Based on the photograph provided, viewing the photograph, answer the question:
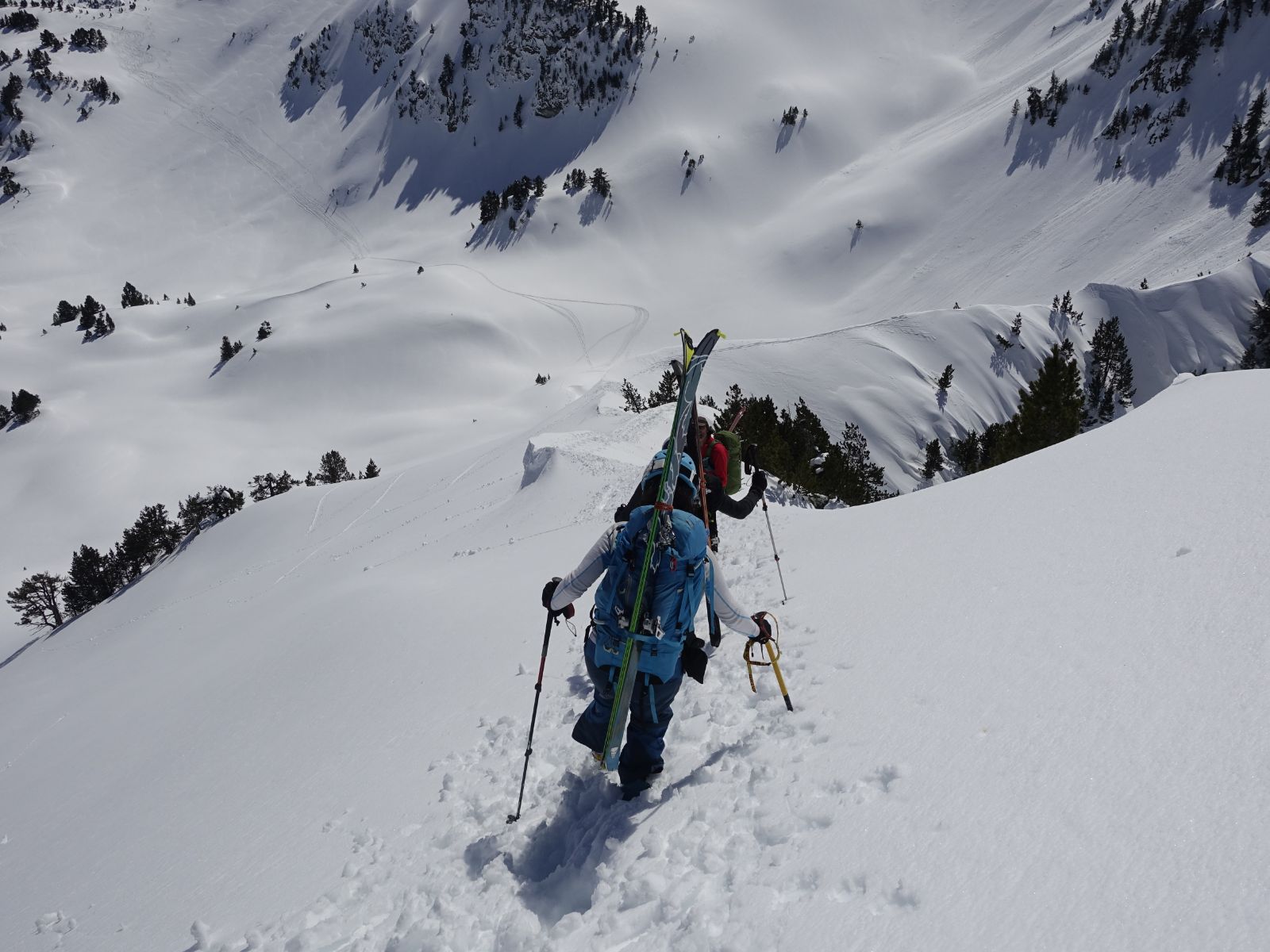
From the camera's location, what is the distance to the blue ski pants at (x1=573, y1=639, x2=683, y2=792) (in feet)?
14.9

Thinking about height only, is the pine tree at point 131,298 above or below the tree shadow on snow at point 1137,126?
above

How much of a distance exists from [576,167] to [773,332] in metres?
52.6

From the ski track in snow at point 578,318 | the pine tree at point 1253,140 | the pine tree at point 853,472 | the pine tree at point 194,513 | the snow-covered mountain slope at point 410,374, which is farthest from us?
the ski track in snow at point 578,318

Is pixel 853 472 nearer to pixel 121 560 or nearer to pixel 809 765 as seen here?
pixel 809 765

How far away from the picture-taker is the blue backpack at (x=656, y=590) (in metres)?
4.34

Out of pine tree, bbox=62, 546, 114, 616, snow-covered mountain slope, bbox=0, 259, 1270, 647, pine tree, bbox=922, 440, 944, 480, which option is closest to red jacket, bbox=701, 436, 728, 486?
snow-covered mountain slope, bbox=0, 259, 1270, 647

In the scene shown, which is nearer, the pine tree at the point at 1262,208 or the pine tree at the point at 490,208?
the pine tree at the point at 1262,208

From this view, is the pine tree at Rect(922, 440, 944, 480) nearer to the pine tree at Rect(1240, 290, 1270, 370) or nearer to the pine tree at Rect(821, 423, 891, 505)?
the pine tree at Rect(821, 423, 891, 505)

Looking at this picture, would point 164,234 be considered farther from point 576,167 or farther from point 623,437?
point 623,437

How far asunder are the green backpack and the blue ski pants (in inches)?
169

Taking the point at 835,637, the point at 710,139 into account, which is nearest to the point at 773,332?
the point at 710,139

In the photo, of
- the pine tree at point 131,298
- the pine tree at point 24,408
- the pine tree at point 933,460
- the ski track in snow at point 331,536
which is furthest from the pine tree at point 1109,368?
the pine tree at point 131,298

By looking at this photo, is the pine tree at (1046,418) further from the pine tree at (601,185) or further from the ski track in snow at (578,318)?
the pine tree at (601,185)

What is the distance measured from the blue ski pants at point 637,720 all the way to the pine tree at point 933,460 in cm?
3747
